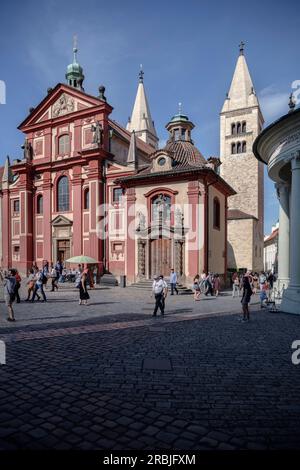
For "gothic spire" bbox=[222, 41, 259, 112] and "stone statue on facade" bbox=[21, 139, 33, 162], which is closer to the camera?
"stone statue on facade" bbox=[21, 139, 33, 162]

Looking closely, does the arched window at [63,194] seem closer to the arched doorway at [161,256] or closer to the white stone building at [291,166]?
the arched doorway at [161,256]

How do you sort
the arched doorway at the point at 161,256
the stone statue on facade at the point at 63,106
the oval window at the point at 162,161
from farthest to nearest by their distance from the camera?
the stone statue on facade at the point at 63,106
the oval window at the point at 162,161
the arched doorway at the point at 161,256

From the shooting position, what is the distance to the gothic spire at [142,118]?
2274 inches

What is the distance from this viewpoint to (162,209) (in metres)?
23.2

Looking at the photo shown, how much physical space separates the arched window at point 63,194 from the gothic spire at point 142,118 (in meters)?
32.0

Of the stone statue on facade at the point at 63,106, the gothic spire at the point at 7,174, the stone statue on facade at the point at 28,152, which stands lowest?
the gothic spire at the point at 7,174

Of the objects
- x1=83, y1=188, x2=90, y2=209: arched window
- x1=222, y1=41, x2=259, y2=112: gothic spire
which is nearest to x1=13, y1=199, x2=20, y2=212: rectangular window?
x1=83, y1=188, x2=90, y2=209: arched window

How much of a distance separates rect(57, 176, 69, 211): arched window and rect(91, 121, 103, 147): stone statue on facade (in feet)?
16.0

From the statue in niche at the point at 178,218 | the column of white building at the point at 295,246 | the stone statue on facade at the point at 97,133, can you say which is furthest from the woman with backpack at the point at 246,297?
the stone statue on facade at the point at 97,133

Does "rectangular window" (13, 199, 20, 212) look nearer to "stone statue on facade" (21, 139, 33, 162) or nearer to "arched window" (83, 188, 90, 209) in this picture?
"stone statue on facade" (21, 139, 33, 162)

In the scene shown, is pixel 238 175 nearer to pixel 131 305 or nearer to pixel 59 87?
pixel 59 87

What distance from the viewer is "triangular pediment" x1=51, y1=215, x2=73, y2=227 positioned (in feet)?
90.5

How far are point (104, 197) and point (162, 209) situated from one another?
6.09 m

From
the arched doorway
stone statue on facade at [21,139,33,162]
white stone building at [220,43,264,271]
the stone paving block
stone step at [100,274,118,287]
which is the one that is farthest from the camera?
white stone building at [220,43,264,271]
